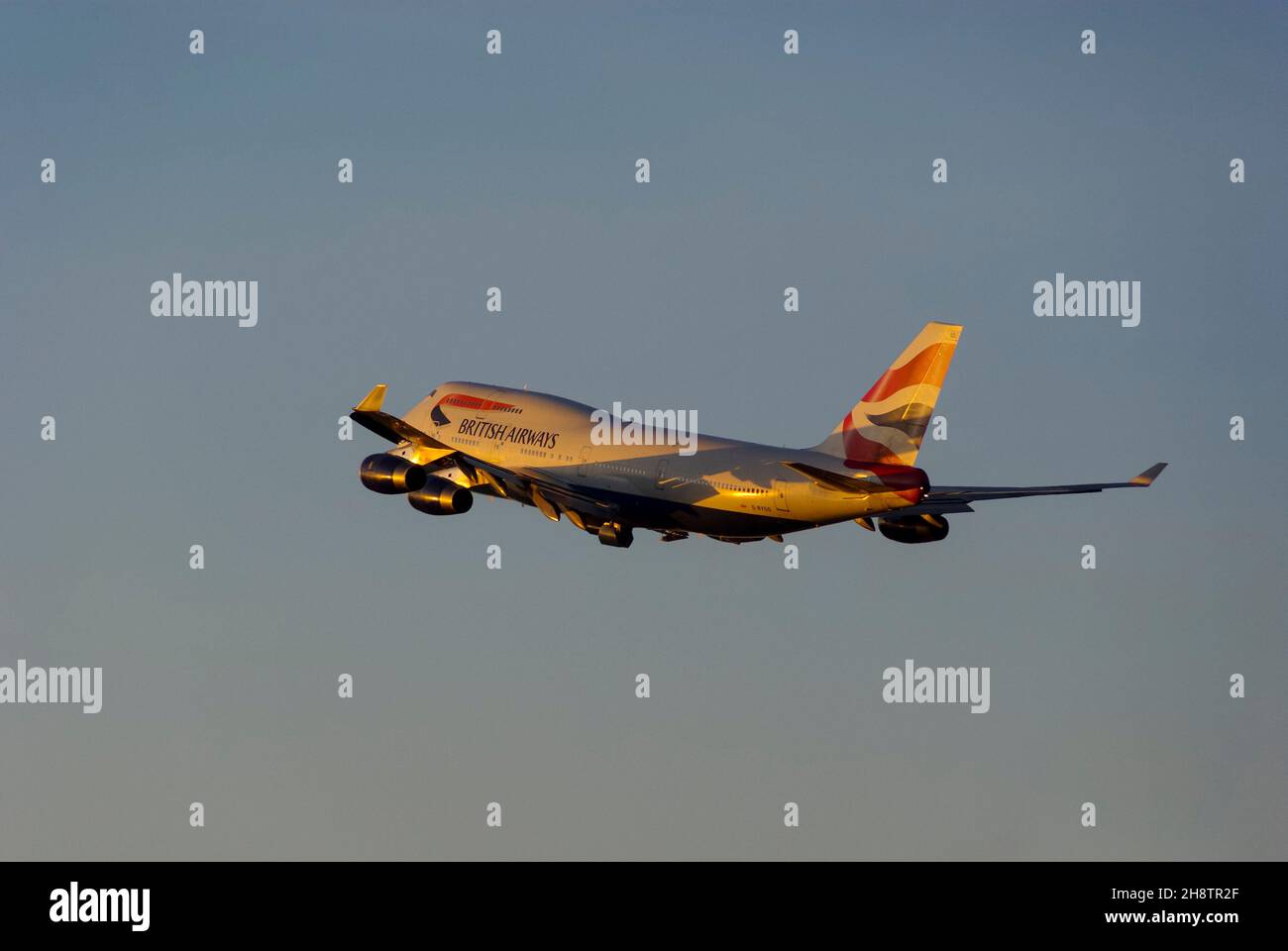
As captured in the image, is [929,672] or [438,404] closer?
[929,672]

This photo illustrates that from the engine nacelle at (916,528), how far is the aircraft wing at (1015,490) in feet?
7.50

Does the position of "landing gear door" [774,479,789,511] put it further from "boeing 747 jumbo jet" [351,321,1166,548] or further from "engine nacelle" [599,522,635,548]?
"engine nacelle" [599,522,635,548]

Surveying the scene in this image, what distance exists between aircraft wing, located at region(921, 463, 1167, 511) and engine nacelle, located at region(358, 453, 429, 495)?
1926 centimetres

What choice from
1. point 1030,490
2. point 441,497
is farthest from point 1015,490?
point 441,497

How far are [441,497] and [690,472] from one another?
10.5 m

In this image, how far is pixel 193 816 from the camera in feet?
298

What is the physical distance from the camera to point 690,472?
294ft

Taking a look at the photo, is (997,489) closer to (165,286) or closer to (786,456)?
(786,456)

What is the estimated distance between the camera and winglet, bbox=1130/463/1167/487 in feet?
A: 281

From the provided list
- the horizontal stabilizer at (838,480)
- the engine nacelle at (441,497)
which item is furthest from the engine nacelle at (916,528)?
the engine nacelle at (441,497)

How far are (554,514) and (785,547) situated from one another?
363 inches

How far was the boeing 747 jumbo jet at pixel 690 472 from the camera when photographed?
84375mm

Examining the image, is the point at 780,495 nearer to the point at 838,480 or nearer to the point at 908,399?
the point at 838,480
